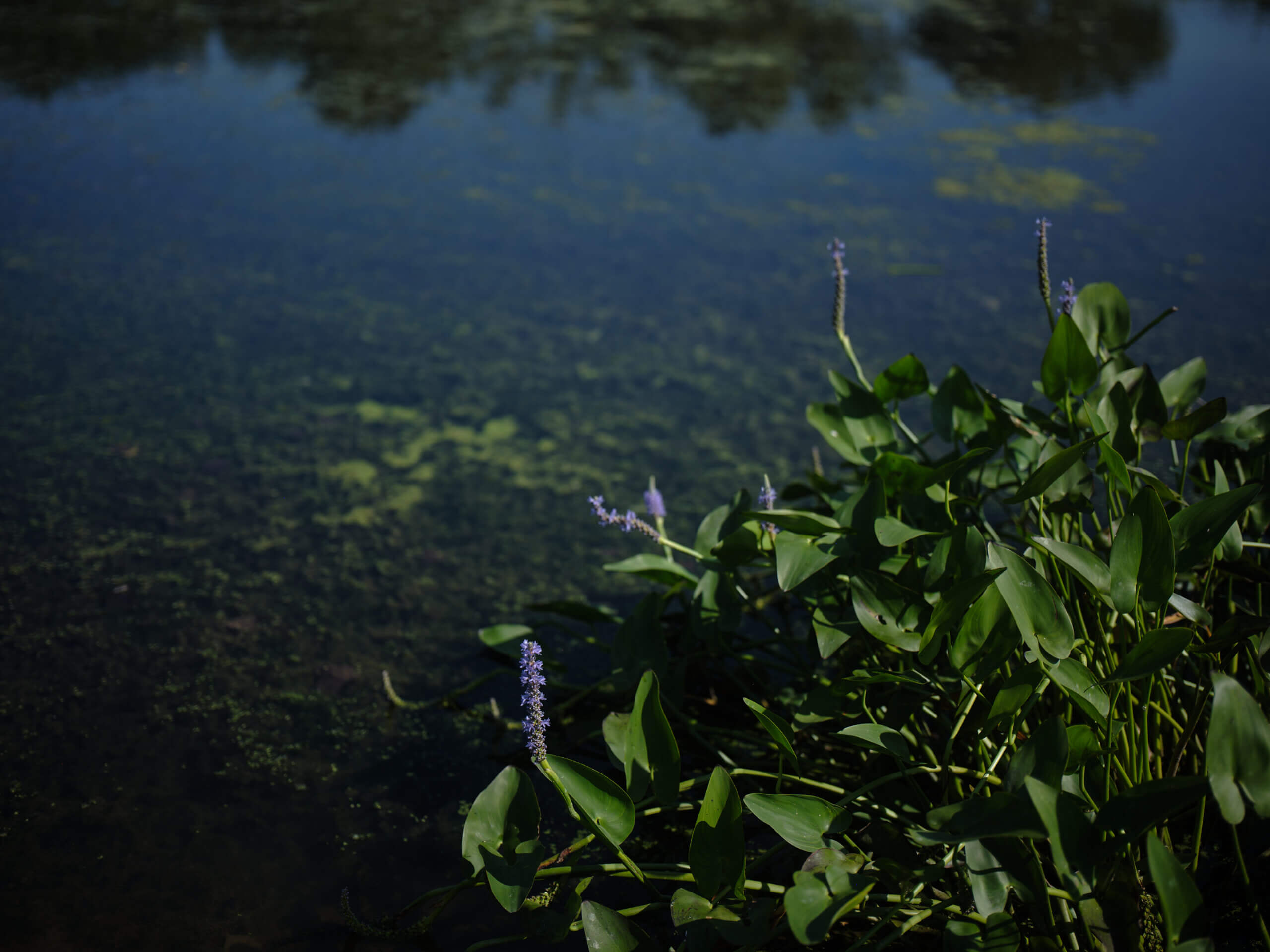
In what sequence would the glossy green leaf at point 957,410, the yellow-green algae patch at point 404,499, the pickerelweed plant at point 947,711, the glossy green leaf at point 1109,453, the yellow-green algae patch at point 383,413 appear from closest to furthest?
the pickerelweed plant at point 947,711, the glossy green leaf at point 1109,453, the glossy green leaf at point 957,410, the yellow-green algae patch at point 404,499, the yellow-green algae patch at point 383,413

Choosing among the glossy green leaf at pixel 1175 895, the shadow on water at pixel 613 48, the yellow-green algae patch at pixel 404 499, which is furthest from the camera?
the shadow on water at pixel 613 48

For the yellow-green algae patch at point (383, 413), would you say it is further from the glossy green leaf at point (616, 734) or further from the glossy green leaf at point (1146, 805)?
the glossy green leaf at point (1146, 805)

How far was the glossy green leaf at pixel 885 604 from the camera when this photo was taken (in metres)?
0.81

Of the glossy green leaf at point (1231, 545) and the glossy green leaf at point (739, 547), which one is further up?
the glossy green leaf at point (1231, 545)

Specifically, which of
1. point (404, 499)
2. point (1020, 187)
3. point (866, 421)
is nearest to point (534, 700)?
point (866, 421)

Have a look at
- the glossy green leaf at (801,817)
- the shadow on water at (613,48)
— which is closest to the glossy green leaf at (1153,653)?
the glossy green leaf at (801,817)

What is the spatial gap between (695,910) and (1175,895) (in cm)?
32

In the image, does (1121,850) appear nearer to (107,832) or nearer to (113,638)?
(107,832)

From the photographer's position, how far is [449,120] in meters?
3.01

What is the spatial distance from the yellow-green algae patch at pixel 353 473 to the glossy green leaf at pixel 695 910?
0.97 m

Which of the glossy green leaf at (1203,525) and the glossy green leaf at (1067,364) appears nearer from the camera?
the glossy green leaf at (1203,525)

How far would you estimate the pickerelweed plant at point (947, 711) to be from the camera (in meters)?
0.66

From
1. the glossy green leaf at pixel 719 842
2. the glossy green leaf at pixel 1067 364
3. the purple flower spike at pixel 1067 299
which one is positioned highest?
the purple flower spike at pixel 1067 299

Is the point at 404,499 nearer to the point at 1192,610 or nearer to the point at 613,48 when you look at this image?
the point at 1192,610
